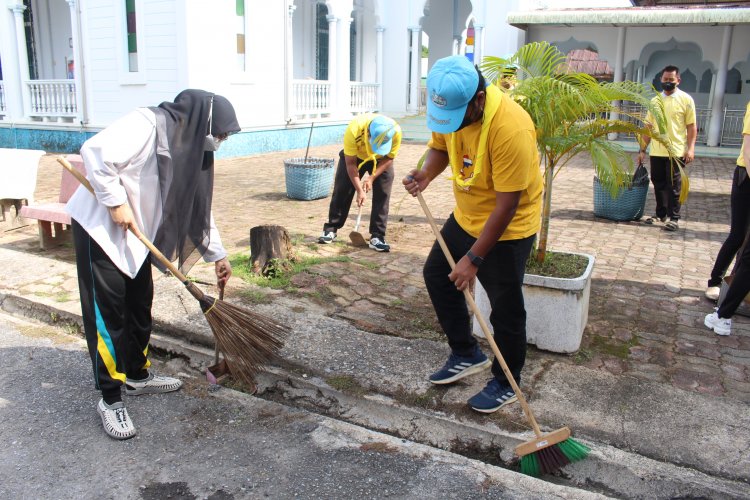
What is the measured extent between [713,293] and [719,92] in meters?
13.0

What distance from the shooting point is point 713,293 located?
5.10 metres

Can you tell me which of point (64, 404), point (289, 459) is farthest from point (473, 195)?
point (64, 404)

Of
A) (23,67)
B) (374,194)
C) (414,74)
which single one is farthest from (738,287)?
(414,74)

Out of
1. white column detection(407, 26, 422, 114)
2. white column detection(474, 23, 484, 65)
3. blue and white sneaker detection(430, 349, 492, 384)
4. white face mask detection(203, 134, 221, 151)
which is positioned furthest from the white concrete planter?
white column detection(407, 26, 422, 114)

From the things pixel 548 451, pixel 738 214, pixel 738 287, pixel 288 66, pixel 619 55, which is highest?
pixel 619 55

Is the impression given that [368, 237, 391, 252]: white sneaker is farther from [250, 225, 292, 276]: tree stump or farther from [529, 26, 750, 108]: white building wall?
[529, 26, 750, 108]: white building wall

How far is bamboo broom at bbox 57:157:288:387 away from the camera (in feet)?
11.4

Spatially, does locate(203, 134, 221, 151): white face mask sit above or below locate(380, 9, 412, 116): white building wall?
below

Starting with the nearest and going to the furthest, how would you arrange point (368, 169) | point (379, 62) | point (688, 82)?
point (368, 169), point (379, 62), point (688, 82)

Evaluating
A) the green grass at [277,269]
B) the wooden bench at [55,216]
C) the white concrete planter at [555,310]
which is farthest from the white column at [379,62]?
the white concrete planter at [555,310]

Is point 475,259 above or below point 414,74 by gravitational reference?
below

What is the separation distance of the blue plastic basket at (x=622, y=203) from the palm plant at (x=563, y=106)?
349cm

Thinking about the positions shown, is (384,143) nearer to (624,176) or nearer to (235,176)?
(624,176)

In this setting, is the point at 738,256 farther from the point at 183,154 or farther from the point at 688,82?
the point at 688,82
